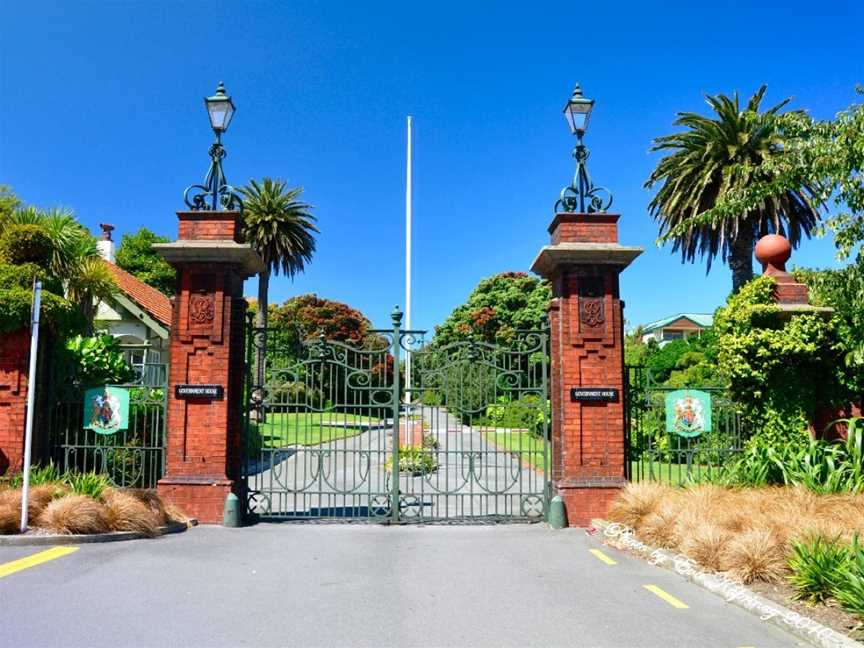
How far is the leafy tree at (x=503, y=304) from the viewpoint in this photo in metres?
50.5

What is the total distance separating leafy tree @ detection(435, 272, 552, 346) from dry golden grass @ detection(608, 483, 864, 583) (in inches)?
1590

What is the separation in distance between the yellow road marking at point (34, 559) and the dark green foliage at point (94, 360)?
3.56m

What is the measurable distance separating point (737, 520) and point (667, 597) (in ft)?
5.22

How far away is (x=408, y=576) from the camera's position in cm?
727

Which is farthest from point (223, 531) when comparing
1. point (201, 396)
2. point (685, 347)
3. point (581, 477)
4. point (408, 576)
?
point (685, 347)

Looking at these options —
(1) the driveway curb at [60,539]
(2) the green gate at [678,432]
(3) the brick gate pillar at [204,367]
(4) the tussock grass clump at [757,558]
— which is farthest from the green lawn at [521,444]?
(1) the driveway curb at [60,539]

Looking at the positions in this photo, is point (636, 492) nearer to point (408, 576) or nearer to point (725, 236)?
point (408, 576)

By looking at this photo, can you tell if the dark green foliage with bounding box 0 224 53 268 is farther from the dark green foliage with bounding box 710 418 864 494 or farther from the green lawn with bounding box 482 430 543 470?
the dark green foliage with bounding box 710 418 864 494

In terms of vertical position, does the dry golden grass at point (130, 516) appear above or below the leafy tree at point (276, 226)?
below

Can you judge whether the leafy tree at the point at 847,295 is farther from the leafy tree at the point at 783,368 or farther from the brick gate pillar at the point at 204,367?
the brick gate pillar at the point at 204,367

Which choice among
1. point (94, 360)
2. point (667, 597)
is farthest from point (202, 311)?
point (667, 597)

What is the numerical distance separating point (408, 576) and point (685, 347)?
30.4 meters

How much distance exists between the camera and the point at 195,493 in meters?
10.1

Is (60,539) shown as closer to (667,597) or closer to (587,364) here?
(667,597)
